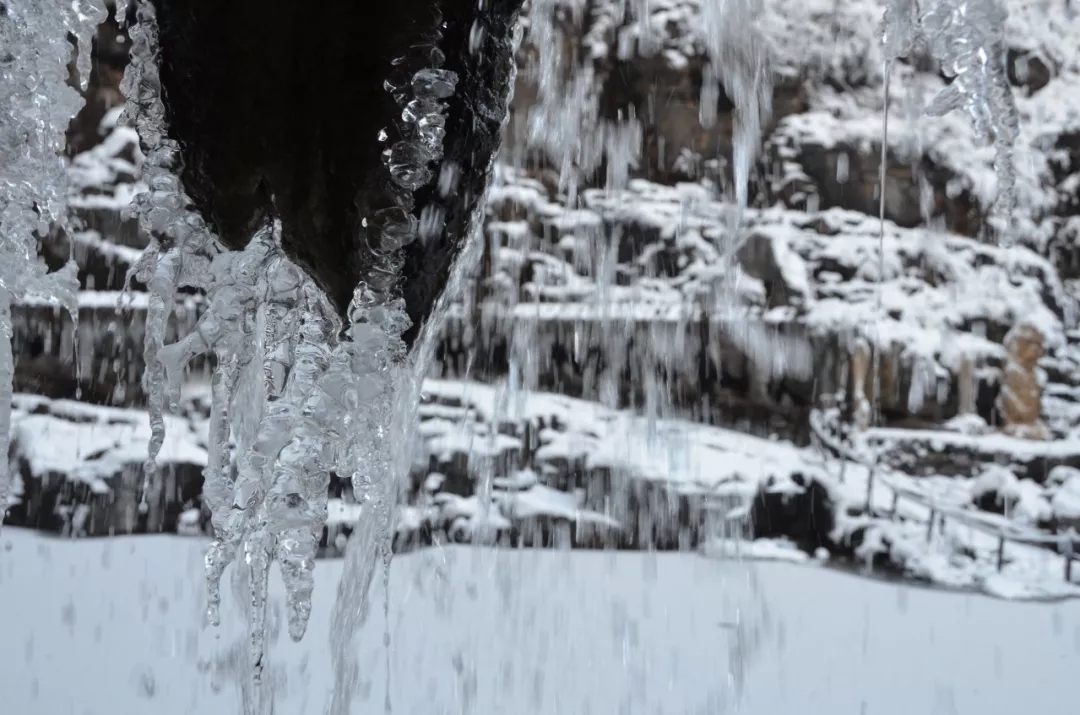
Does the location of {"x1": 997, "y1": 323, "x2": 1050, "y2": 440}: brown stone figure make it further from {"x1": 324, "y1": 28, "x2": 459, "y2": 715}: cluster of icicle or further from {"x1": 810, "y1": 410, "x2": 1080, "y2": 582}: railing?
{"x1": 324, "y1": 28, "x2": 459, "y2": 715}: cluster of icicle

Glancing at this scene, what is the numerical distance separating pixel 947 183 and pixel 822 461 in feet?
12.7

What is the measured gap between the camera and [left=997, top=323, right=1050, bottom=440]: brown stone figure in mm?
8367

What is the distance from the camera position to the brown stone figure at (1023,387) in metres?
8.37

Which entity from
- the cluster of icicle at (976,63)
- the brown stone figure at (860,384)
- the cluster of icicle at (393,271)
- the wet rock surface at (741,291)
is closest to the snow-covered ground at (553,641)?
the wet rock surface at (741,291)

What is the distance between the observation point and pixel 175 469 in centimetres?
658

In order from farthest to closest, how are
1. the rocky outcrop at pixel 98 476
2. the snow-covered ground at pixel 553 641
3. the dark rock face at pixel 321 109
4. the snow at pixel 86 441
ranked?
the snow at pixel 86 441 < the rocky outcrop at pixel 98 476 < the snow-covered ground at pixel 553 641 < the dark rock face at pixel 321 109

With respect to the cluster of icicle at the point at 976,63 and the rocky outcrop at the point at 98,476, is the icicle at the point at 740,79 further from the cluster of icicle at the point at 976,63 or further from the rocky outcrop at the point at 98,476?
the cluster of icicle at the point at 976,63

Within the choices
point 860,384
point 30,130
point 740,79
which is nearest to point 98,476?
point 30,130

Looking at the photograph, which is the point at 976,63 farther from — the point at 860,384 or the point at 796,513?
the point at 860,384

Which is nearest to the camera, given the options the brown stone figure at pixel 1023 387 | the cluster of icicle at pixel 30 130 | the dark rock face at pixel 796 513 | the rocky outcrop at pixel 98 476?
the cluster of icicle at pixel 30 130

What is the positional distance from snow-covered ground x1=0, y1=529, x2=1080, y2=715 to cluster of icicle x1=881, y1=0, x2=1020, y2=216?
102 inches

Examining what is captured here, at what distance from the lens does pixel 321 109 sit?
1249 millimetres

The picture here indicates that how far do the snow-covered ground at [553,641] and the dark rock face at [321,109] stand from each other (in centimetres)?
232

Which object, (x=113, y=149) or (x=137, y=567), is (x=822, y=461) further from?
(x=113, y=149)
